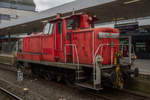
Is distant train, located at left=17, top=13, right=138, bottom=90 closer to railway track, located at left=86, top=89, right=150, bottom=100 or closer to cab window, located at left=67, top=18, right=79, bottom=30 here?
cab window, located at left=67, top=18, right=79, bottom=30

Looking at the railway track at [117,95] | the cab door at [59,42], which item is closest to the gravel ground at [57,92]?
the railway track at [117,95]

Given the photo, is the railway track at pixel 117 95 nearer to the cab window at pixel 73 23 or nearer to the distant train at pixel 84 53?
the distant train at pixel 84 53

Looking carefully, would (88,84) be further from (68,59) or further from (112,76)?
(68,59)

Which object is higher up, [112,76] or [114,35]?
[114,35]

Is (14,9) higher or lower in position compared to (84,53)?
higher

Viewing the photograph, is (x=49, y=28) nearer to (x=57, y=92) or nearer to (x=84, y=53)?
(x=84, y=53)

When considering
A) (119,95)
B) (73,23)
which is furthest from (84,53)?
(119,95)

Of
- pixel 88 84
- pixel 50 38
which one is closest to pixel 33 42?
pixel 50 38

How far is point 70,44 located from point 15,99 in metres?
3.06

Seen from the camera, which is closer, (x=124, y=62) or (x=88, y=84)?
(x=88, y=84)

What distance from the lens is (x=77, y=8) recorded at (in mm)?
12617

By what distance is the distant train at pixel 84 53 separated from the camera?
236 inches

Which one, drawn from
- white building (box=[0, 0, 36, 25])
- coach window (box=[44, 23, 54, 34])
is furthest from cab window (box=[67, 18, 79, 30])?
white building (box=[0, 0, 36, 25])

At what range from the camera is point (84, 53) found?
660 centimetres
